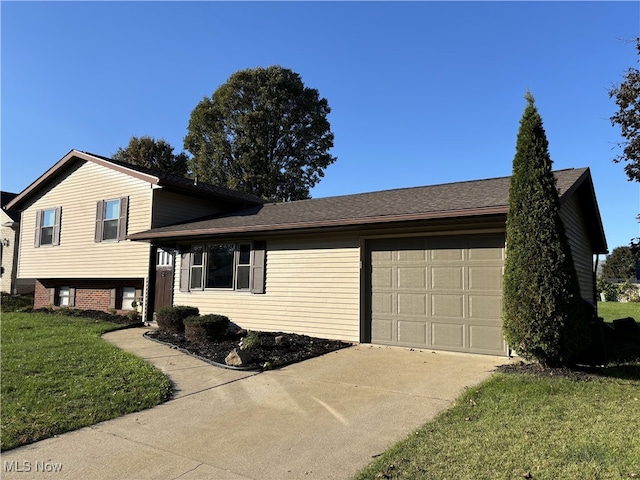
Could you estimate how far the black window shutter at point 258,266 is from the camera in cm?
1080

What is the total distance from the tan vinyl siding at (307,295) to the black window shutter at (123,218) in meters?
5.19

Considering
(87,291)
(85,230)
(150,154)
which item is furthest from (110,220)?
(150,154)

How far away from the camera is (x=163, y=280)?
13.2 m

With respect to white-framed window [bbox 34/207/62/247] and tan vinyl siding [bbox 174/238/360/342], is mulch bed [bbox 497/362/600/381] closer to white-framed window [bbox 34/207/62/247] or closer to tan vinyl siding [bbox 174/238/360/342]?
tan vinyl siding [bbox 174/238/360/342]

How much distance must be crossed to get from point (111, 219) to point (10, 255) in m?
13.2

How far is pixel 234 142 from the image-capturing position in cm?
2975

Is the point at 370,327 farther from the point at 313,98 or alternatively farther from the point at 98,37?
the point at 313,98

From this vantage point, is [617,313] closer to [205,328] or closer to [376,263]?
[376,263]

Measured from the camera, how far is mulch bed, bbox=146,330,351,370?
742 centimetres

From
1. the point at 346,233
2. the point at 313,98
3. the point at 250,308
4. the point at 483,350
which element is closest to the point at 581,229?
the point at 483,350

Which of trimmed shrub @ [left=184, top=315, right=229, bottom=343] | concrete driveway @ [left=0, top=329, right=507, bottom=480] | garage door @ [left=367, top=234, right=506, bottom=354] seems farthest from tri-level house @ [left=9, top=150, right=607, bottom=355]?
trimmed shrub @ [left=184, top=315, right=229, bottom=343]

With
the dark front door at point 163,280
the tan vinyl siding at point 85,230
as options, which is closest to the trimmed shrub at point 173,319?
the dark front door at point 163,280

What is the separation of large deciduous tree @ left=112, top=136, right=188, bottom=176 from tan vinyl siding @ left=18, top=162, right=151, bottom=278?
649 inches

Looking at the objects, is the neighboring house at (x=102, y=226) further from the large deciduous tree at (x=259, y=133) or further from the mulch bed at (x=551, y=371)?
the large deciduous tree at (x=259, y=133)
